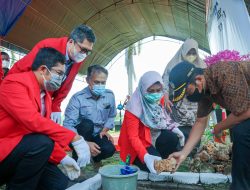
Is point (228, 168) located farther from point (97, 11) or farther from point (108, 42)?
point (108, 42)

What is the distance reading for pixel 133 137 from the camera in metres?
3.15

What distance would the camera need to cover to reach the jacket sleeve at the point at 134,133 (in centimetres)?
306

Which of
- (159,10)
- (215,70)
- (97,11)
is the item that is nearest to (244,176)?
(215,70)

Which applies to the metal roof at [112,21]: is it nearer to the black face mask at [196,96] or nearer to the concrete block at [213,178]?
the concrete block at [213,178]

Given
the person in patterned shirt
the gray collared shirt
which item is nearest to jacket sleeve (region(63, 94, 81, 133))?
the gray collared shirt

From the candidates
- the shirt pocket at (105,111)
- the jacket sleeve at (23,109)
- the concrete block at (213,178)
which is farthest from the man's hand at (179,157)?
the shirt pocket at (105,111)

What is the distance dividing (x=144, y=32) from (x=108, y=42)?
2.47 metres

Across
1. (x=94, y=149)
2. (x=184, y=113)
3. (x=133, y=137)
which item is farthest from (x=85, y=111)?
(x=184, y=113)

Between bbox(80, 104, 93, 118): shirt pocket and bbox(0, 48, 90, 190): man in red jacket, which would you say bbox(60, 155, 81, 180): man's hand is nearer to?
bbox(0, 48, 90, 190): man in red jacket

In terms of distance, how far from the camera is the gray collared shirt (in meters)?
3.75

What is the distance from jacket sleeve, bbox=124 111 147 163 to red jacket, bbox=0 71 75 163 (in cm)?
101

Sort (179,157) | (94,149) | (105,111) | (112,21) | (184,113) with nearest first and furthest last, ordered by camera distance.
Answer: (179,157) → (94,149) → (105,111) → (184,113) → (112,21)

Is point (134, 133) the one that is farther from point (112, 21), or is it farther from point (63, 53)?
point (112, 21)

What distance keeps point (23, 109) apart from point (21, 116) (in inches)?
1.9
